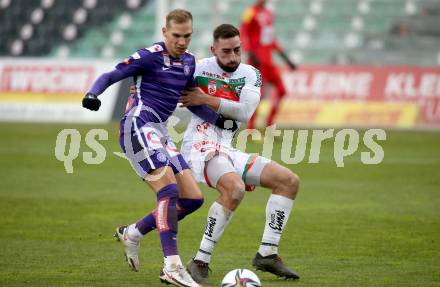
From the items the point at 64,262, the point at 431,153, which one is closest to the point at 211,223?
the point at 64,262

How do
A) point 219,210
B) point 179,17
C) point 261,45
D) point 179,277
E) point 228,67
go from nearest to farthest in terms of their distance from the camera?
point 179,277 → point 179,17 → point 219,210 → point 228,67 → point 261,45

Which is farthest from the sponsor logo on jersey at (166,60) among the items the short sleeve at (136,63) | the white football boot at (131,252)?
the white football boot at (131,252)

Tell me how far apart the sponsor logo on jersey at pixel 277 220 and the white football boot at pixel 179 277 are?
3.55 feet

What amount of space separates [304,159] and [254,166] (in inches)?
382

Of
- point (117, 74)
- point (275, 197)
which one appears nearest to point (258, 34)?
point (275, 197)

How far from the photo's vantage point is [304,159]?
17.8m

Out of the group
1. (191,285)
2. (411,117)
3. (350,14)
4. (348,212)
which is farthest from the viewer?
(350,14)

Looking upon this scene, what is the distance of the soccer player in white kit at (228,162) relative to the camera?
26.0ft

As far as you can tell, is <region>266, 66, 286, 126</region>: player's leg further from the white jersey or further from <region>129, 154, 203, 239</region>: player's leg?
<region>129, 154, 203, 239</region>: player's leg

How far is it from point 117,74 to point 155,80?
38 cm

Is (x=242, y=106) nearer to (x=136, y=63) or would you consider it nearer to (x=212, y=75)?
(x=212, y=75)

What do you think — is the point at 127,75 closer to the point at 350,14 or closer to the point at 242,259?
the point at 242,259

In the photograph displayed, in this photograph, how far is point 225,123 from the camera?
8.37 m

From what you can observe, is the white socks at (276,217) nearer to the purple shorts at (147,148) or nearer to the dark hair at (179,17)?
the purple shorts at (147,148)
